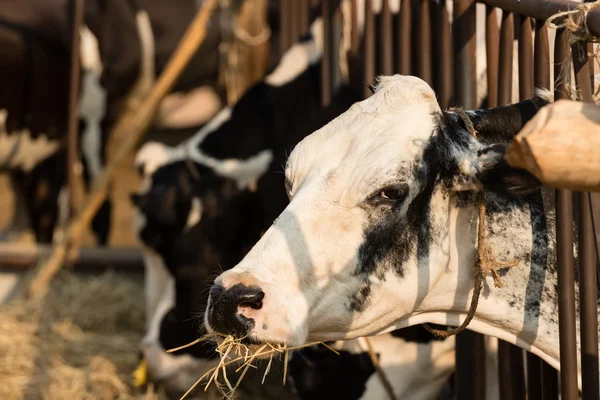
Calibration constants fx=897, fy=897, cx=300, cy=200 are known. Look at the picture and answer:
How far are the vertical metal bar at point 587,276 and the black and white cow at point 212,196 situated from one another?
1346mm

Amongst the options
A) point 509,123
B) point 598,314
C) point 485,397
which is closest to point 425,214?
point 509,123

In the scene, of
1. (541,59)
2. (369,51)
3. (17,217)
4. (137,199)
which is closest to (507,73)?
(541,59)

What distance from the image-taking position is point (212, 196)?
374 centimetres

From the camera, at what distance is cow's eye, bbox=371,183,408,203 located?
2049 mm

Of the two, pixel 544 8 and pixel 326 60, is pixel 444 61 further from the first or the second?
pixel 326 60

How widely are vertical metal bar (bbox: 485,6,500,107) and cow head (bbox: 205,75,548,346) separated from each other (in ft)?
1.48

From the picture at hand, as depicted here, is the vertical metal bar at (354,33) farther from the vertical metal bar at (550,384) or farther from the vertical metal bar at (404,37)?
the vertical metal bar at (550,384)

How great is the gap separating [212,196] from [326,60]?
2.40 ft

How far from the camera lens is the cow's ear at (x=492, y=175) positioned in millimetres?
1979

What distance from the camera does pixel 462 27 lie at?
2.72 meters

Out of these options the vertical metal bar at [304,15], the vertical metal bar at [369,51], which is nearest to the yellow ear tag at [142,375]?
the vertical metal bar at [369,51]

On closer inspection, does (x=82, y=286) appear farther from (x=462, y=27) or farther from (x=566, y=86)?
(x=566, y=86)

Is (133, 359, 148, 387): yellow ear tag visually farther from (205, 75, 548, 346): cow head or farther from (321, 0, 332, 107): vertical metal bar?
(205, 75, 548, 346): cow head

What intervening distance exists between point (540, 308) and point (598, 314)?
0.48 ft
